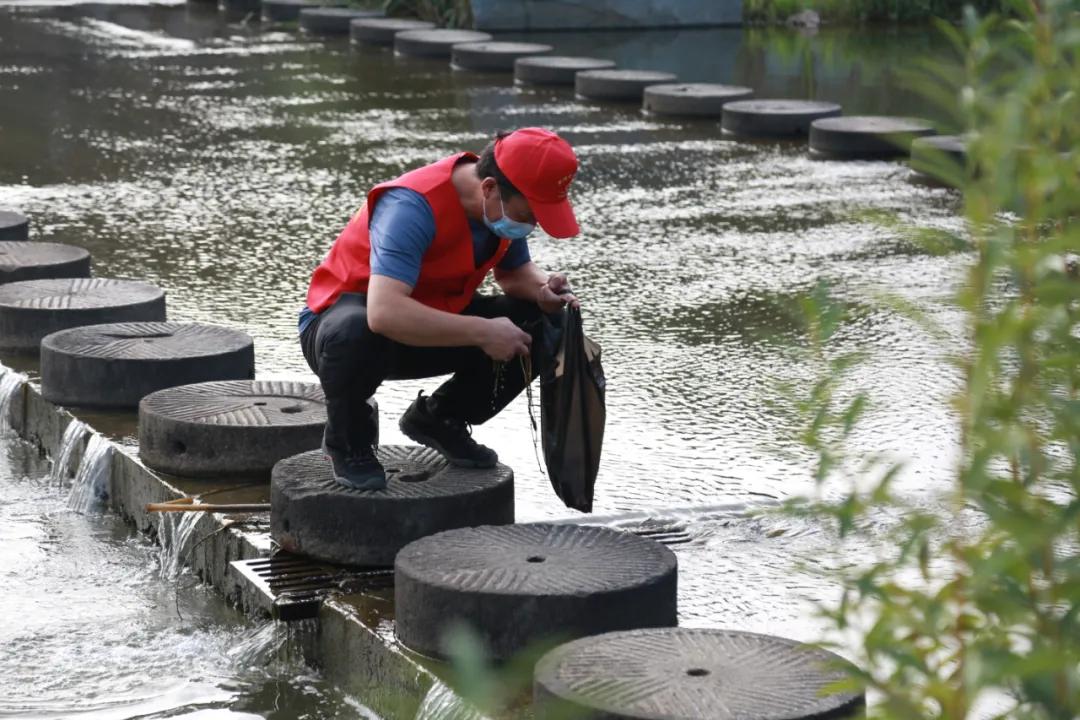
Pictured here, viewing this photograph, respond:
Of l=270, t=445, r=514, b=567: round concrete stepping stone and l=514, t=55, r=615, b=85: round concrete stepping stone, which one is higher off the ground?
l=514, t=55, r=615, b=85: round concrete stepping stone

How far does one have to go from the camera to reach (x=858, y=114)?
13.7m

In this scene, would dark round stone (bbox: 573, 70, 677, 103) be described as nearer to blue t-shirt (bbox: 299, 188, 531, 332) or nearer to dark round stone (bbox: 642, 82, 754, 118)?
dark round stone (bbox: 642, 82, 754, 118)

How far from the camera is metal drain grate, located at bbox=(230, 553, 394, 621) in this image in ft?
14.6

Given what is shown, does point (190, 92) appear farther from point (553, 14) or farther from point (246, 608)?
point (246, 608)

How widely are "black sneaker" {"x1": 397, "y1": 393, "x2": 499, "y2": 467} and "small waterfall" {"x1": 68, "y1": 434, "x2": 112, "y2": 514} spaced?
134 cm

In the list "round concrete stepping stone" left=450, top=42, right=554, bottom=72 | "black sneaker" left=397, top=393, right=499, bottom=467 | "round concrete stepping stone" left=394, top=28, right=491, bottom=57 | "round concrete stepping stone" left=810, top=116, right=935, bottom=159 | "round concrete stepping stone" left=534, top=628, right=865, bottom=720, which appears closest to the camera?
"round concrete stepping stone" left=534, top=628, right=865, bottom=720

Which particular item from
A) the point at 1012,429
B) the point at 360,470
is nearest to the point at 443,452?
the point at 360,470

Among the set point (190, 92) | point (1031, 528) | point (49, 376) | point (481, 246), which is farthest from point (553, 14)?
point (1031, 528)

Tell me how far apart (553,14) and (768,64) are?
3.23 metres

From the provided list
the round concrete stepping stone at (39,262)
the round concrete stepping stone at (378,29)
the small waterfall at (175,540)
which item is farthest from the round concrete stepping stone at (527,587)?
the round concrete stepping stone at (378,29)

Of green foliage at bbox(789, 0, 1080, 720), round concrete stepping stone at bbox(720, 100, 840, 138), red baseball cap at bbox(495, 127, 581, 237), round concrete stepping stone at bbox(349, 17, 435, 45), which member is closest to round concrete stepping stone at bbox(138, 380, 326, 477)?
red baseball cap at bbox(495, 127, 581, 237)

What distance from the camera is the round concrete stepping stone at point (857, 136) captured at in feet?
38.4

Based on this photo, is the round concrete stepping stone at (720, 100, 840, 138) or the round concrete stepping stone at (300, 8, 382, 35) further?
the round concrete stepping stone at (300, 8, 382, 35)

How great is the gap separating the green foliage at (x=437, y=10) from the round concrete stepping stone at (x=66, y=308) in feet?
42.2
